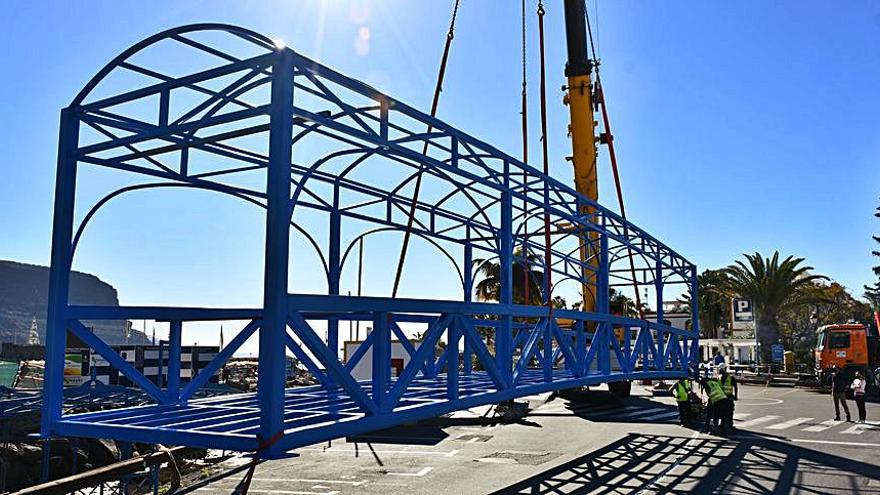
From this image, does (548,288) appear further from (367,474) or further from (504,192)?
(367,474)

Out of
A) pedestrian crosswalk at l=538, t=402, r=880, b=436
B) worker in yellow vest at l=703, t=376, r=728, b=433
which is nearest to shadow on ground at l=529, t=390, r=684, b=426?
pedestrian crosswalk at l=538, t=402, r=880, b=436

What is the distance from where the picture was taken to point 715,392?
15.2m

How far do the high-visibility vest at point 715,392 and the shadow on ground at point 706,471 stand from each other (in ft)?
4.10

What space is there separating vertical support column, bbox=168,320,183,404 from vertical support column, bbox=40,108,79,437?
3.74ft

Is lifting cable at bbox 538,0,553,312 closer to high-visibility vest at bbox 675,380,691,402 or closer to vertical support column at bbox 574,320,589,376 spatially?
vertical support column at bbox 574,320,589,376

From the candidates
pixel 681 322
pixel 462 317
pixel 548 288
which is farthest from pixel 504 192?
pixel 681 322

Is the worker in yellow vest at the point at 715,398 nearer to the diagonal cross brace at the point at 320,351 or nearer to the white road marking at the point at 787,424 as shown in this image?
the white road marking at the point at 787,424

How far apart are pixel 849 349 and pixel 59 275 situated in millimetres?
29858

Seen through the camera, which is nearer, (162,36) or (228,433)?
(228,433)

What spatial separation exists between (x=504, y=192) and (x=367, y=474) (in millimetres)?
5242

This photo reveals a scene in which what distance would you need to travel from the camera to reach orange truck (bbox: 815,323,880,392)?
28719mm

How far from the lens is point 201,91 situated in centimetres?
727

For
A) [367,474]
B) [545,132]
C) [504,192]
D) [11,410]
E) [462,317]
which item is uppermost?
[545,132]

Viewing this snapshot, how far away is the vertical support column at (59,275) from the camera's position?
6.85 metres
